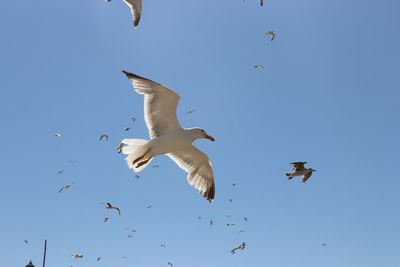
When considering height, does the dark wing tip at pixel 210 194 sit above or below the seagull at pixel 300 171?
below

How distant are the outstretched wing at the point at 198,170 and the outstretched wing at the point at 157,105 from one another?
1.05 m

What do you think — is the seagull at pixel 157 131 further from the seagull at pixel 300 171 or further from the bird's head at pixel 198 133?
the seagull at pixel 300 171

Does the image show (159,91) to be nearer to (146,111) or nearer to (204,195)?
(146,111)

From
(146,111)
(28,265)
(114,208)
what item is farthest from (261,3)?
(28,265)

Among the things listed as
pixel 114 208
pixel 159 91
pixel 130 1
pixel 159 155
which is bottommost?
pixel 114 208

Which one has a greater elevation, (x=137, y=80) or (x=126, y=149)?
(x=137, y=80)

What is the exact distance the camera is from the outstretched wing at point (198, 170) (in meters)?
14.6

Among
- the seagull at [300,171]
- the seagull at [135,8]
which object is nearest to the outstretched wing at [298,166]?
the seagull at [300,171]

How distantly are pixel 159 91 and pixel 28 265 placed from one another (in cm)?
2375

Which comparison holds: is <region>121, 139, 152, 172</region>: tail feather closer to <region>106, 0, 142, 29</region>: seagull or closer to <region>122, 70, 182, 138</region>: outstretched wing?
<region>122, 70, 182, 138</region>: outstretched wing

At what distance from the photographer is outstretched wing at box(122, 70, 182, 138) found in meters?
12.9

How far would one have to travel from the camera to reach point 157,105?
1323 cm

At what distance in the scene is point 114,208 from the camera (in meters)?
15.0

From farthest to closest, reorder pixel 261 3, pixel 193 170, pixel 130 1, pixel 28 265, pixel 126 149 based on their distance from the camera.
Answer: pixel 28 265
pixel 193 170
pixel 126 149
pixel 130 1
pixel 261 3
